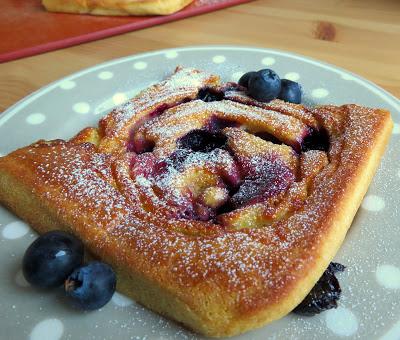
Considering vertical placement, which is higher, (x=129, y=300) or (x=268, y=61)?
(x=268, y=61)

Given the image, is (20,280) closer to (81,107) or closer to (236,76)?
(81,107)

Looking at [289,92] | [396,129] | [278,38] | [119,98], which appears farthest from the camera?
[278,38]

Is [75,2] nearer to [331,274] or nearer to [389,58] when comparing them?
[389,58]

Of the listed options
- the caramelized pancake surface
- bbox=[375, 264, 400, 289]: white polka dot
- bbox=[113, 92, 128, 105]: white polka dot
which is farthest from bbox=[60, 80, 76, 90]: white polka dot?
bbox=[375, 264, 400, 289]: white polka dot

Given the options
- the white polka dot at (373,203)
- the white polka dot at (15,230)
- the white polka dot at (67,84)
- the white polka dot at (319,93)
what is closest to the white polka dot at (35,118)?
the white polka dot at (67,84)

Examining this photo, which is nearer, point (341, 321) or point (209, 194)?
point (341, 321)

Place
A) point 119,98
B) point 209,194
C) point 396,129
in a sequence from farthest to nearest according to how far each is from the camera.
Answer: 1. point 119,98
2. point 396,129
3. point 209,194

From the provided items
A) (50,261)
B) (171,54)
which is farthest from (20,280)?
(171,54)

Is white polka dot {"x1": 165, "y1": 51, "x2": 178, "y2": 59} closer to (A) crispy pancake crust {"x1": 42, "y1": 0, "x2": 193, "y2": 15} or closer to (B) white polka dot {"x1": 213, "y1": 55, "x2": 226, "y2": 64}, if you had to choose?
(B) white polka dot {"x1": 213, "y1": 55, "x2": 226, "y2": 64}
